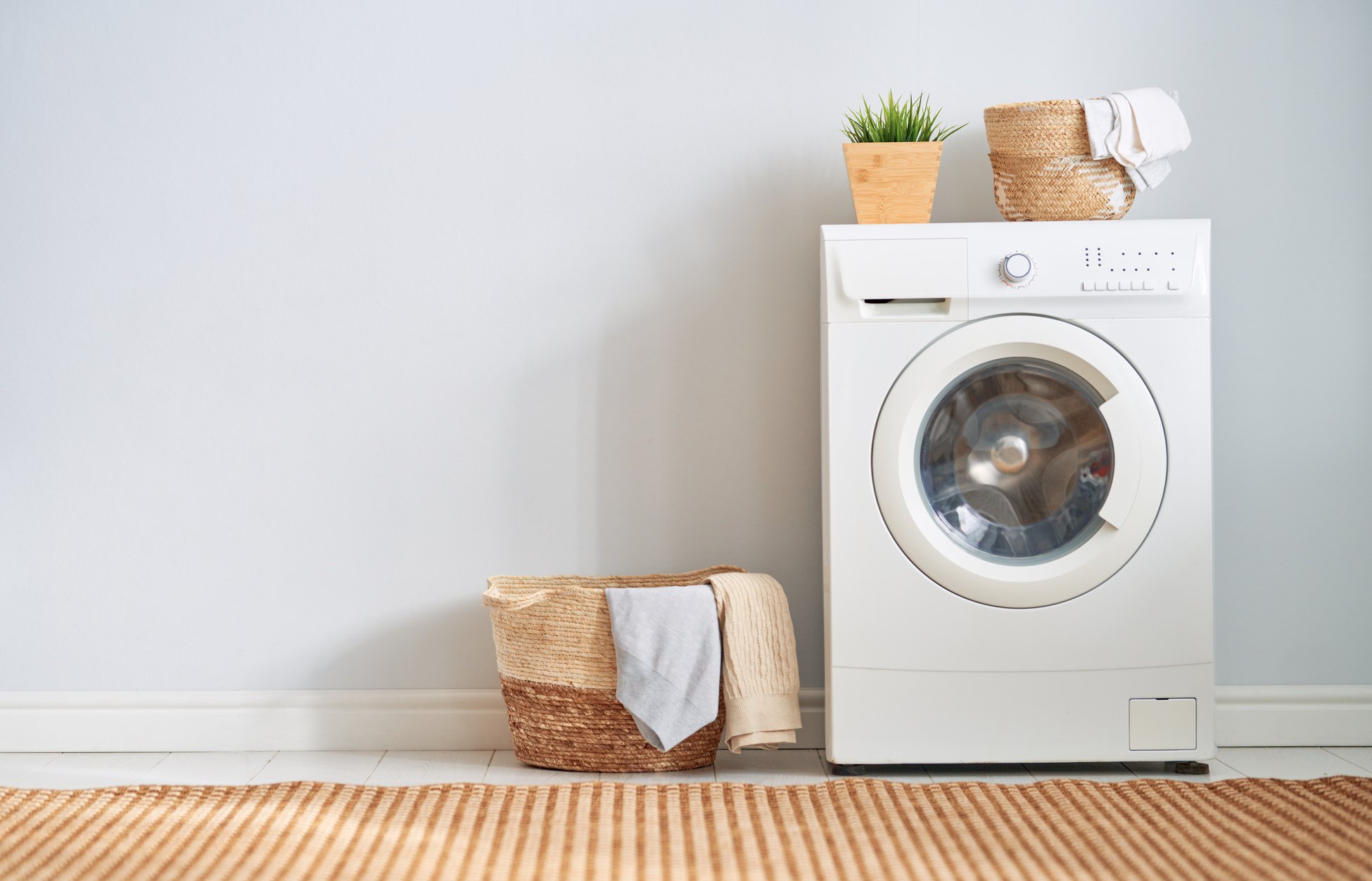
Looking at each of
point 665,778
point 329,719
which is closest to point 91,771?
point 329,719

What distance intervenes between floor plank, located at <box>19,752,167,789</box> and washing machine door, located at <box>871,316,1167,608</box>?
1.30 metres

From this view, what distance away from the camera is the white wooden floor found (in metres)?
1.60

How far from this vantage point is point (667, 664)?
1569mm

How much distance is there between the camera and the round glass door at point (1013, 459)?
5.16ft

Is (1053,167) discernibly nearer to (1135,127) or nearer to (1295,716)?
(1135,127)

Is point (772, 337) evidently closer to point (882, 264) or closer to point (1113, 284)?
point (882, 264)

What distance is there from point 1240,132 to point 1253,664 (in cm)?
96

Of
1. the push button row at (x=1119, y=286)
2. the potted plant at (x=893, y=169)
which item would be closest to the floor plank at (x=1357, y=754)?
the push button row at (x=1119, y=286)

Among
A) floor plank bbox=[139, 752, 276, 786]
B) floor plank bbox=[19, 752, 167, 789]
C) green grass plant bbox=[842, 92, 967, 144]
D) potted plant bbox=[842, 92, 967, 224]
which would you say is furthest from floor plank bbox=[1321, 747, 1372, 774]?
floor plank bbox=[19, 752, 167, 789]

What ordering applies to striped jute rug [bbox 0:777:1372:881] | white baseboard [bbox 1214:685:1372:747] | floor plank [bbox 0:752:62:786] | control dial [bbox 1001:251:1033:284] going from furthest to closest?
white baseboard [bbox 1214:685:1372:747], floor plank [bbox 0:752:62:786], control dial [bbox 1001:251:1033:284], striped jute rug [bbox 0:777:1372:881]

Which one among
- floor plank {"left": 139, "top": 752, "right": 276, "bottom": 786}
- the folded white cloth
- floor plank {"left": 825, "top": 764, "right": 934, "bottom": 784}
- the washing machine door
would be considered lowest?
floor plank {"left": 139, "top": 752, "right": 276, "bottom": 786}

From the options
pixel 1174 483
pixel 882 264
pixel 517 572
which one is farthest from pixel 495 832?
pixel 1174 483

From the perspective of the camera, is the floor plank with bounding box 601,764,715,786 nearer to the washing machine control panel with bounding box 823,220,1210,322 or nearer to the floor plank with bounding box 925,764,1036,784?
the floor plank with bounding box 925,764,1036,784

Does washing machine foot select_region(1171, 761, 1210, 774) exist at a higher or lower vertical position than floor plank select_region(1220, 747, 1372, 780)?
higher
